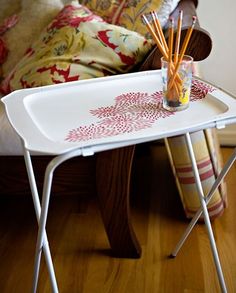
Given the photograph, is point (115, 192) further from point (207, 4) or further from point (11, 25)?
point (207, 4)

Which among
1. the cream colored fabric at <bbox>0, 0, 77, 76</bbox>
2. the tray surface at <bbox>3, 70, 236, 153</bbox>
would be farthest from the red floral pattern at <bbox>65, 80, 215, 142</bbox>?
the cream colored fabric at <bbox>0, 0, 77, 76</bbox>

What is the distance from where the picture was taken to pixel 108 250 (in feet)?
4.52

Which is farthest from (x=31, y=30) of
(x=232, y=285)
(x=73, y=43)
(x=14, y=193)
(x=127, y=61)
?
(x=232, y=285)

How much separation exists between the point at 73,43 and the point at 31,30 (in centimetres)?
35

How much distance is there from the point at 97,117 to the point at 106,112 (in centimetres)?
3

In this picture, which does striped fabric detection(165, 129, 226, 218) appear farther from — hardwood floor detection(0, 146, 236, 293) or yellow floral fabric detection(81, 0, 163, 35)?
yellow floral fabric detection(81, 0, 163, 35)

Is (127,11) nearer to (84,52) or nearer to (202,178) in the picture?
(84,52)

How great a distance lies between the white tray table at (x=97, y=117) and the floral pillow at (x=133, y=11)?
1.10 feet

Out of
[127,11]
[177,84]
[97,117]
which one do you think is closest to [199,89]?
[177,84]

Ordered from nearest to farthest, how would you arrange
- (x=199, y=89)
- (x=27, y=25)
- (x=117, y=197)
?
(x=199, y=89) → (x=117, y=197) → (x=27, y=25)

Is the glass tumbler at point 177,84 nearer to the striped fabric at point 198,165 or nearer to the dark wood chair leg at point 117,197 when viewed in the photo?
the dark wood chair leg at point 117,197

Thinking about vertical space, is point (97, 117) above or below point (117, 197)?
above

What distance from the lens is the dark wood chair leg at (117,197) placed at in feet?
3.90

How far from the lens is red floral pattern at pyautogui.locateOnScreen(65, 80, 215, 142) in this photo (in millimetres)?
815
